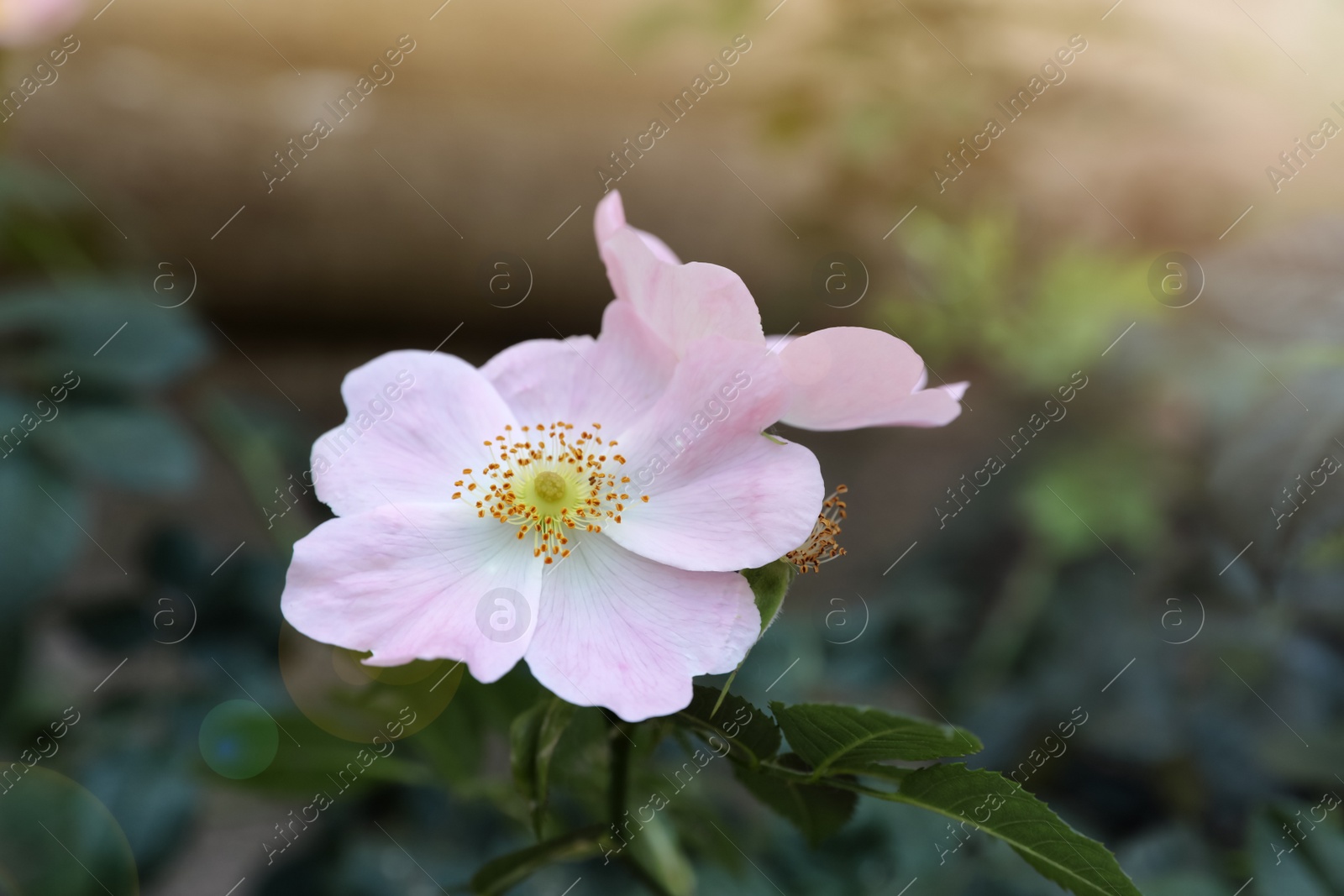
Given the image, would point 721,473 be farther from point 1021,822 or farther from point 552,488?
point 1021,822

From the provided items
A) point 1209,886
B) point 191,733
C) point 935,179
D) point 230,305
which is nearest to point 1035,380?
point 935,179

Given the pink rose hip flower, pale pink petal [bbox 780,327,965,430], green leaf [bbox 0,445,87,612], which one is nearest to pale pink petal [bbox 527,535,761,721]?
the pink rose hip flower

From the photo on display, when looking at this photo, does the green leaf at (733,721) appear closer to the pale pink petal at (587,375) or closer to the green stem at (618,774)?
the green stem at (618,774)

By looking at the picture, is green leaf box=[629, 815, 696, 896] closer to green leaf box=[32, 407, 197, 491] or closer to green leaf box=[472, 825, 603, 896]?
green leaf box=[472, 825, 603, 896]

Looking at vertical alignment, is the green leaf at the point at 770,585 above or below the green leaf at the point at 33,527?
above

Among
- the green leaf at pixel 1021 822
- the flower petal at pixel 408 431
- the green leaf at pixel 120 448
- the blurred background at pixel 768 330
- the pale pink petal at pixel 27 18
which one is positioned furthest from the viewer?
the pale pink petal at pixel 27 18

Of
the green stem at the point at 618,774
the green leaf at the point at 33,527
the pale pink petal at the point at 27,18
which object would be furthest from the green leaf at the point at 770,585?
the pale pink petal at the point at 27,18

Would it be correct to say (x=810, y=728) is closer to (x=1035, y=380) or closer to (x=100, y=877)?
(x=100, y=877)

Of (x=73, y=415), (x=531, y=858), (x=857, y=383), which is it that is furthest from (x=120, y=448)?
(x=857, y=383)
